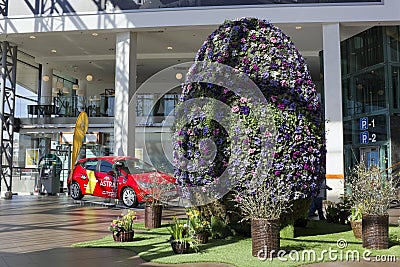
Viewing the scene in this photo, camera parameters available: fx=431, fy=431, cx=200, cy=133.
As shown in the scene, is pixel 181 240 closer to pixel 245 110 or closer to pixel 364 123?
pixel 245 110

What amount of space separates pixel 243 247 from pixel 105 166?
292 inches

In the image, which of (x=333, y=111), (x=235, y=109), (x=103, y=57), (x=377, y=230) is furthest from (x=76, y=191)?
(x=377, y=230)

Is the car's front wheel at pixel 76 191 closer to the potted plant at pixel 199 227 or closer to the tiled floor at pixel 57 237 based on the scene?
the tiled floor at pixel 57 237

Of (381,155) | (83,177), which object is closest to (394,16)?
(381,155)

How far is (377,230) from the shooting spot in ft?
16.6

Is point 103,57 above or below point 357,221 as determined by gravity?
above

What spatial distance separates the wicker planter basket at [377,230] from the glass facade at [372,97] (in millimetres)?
8263

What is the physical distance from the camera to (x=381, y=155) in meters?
13.3

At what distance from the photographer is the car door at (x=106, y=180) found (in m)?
11.5

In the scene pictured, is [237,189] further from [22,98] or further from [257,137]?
[22,98]

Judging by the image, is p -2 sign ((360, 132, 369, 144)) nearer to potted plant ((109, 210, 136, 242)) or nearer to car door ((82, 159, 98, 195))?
car door ((82, 159, 98, 195))

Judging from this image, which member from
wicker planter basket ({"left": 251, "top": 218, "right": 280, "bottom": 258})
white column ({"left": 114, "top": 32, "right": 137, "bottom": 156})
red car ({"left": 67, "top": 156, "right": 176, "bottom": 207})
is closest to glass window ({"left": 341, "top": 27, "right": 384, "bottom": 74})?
white column ({"left": 114, "top": 32, "right": 137, "bottom": 156})

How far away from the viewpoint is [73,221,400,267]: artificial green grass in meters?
4.65

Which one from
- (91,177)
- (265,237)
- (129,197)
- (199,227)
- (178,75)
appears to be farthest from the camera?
(178,75)
